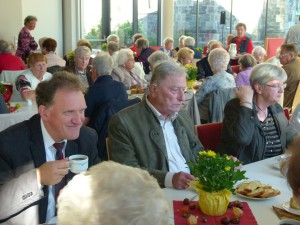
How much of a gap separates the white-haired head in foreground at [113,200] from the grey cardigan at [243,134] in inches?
82.7

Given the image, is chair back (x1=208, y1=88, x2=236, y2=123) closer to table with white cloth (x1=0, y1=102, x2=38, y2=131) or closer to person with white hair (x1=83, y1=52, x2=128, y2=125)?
person with white hair (x1=83, y1=52, x2=128, y2=125)

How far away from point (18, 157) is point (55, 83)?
0.40m

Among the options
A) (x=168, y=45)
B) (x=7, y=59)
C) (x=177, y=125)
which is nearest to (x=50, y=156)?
(x=177, y=125)

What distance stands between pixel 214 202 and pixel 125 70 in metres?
4.83

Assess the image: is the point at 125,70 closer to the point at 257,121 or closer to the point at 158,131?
the point at 257,121

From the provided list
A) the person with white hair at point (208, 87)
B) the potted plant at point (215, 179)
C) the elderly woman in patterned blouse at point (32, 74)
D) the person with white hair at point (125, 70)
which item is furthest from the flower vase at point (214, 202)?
the person with white hair at point (125, 70)

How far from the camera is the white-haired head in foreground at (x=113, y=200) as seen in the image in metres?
0.95

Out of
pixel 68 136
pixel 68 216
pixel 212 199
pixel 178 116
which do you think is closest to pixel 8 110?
pixel 178 116

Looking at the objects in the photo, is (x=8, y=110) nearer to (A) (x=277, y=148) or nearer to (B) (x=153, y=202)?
(A) (x=277, y=148)

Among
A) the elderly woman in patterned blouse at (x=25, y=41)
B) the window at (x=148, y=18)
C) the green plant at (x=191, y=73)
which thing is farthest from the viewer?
the window at (x=148, y=18)

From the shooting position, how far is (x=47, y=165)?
1.92 m

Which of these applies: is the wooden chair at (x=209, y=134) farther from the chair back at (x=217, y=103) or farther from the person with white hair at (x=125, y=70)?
the person with white hair at (x=125, y=70)

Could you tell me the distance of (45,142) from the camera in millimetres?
2176

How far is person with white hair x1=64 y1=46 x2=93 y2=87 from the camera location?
6.17m
